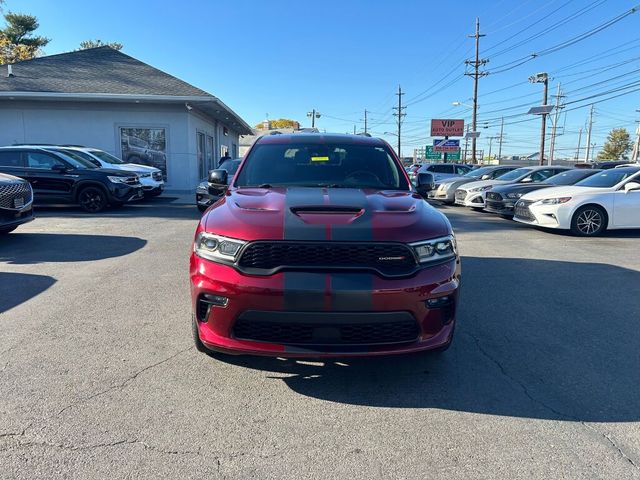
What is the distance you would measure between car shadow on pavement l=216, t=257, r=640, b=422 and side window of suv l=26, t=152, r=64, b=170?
11267mm

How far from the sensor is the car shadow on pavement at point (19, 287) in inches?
197

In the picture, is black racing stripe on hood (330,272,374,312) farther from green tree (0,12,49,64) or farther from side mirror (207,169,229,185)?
green tree (0,12,49,64)

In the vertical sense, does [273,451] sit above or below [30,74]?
below

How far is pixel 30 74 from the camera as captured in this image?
19.1 metres

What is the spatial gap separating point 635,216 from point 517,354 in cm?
788

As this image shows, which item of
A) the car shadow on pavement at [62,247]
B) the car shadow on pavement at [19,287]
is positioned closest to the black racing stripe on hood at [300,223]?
the car shadow on pavement at [19,287]

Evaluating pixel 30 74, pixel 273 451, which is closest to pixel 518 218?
pixel 273 451

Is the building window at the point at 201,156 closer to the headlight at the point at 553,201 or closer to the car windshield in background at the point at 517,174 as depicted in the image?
the car windshield in background at the point at 517,174

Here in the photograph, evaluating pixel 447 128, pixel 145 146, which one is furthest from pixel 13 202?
pixel 447 128

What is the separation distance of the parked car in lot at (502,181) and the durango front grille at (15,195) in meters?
11.5

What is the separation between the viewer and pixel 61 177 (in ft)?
40.5

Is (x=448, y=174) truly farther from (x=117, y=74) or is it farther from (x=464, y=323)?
(x=464, y=323)

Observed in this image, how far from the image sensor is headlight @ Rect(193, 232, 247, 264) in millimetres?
3004

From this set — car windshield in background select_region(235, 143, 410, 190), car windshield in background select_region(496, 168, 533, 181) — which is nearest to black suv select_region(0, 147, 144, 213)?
car windshield in background select_region(235, 143, 410, 190)
